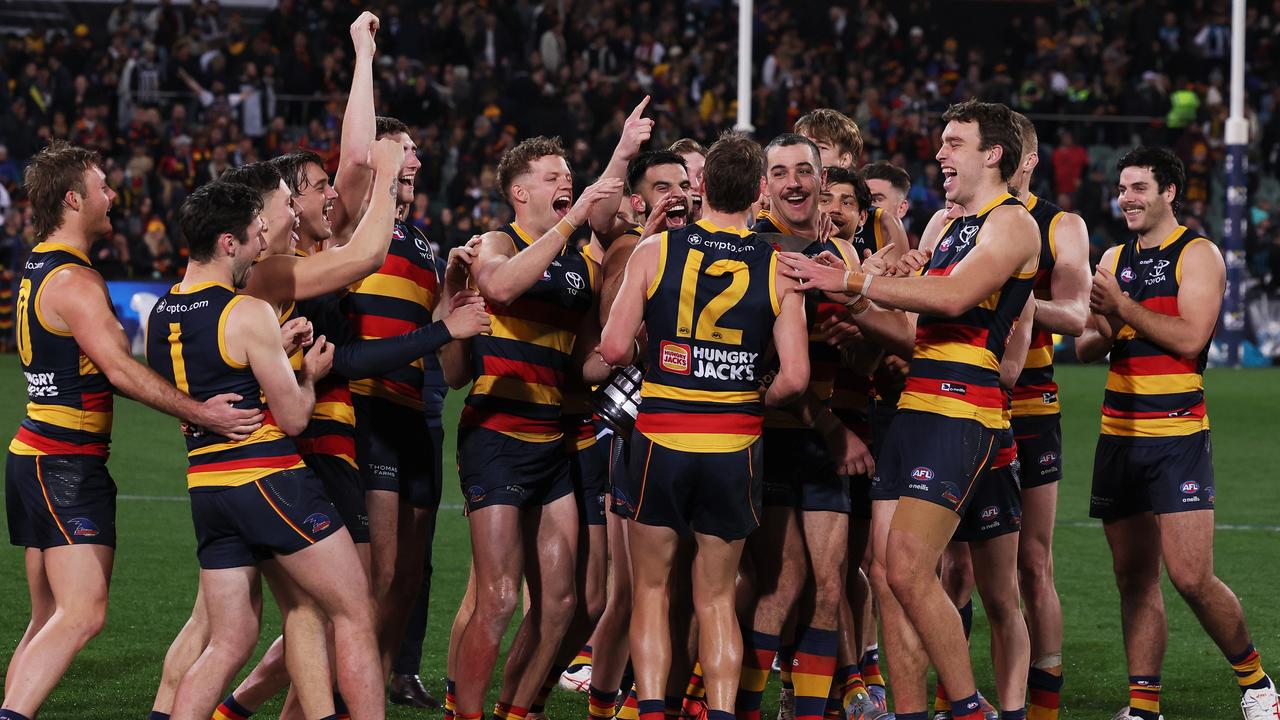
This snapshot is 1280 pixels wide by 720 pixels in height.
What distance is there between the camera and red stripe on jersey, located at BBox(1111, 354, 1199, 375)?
7.18 meters

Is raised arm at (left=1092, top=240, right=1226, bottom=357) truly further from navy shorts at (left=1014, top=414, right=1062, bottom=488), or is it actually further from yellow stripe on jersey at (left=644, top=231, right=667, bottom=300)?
yellow stripe on jersey at (left=644, top=231, right=667, bottom=300)

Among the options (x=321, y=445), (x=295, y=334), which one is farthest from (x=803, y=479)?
(x=295, y=334)

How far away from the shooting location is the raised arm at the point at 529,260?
630 centimetres

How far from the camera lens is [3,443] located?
577 inches

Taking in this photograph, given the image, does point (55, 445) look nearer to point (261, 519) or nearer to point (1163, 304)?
point (261, 519)

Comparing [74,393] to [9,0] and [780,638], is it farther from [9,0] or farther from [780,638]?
[9,0]

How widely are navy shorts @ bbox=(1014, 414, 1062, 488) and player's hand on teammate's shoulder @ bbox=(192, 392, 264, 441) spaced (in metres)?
3.71

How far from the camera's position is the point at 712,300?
589 cm

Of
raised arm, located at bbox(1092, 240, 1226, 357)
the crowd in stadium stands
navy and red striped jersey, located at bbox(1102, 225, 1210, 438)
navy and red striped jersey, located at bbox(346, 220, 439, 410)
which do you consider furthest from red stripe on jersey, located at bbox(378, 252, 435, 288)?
the crowd in stadium stands

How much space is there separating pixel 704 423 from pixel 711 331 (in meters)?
0.36

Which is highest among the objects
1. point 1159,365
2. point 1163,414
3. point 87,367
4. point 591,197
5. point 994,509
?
point 591,197

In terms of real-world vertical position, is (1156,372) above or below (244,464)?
above

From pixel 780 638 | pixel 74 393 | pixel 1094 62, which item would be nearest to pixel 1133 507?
pixel 780 638

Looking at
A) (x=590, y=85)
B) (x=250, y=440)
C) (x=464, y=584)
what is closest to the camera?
(x=250, y=440)
